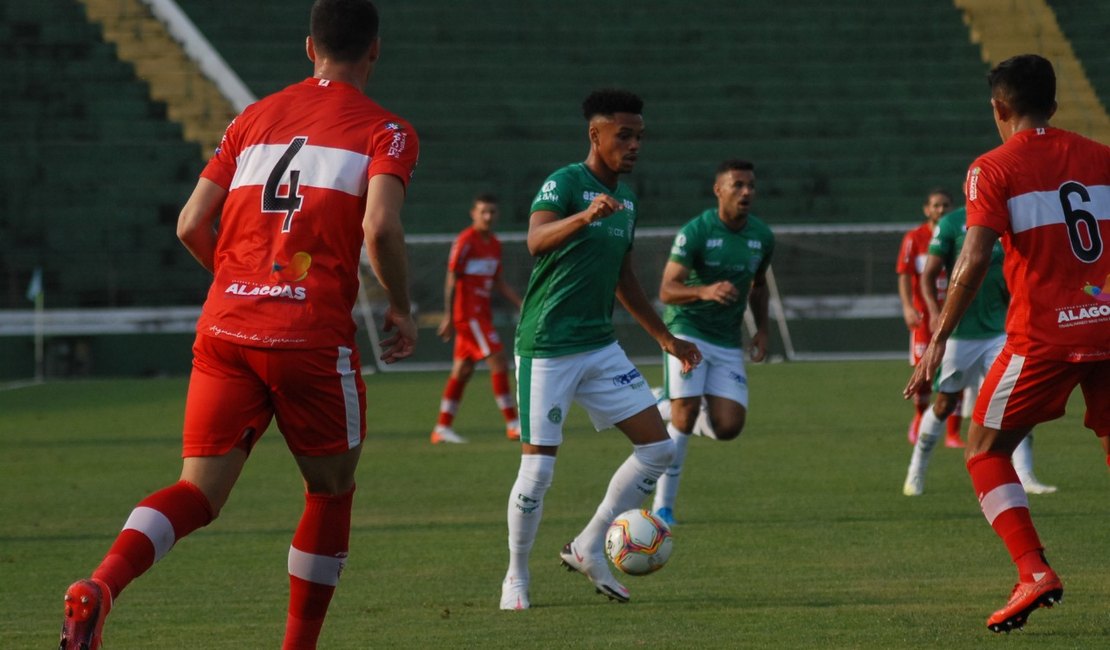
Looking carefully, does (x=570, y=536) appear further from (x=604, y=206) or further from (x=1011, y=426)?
(x=1011, y=426)

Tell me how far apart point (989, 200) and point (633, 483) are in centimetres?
225

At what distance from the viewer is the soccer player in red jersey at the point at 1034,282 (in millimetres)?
6109

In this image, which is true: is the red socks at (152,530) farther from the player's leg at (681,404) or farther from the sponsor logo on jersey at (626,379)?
the player's leg at (681,404)

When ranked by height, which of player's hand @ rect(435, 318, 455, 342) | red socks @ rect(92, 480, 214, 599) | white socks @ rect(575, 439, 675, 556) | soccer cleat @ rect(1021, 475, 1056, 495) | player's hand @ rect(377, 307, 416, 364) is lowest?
player's hand @ rect(435, 318, 455, 342)

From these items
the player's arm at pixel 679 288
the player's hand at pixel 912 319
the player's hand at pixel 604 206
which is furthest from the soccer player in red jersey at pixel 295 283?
the player's hand at pixel 912 319

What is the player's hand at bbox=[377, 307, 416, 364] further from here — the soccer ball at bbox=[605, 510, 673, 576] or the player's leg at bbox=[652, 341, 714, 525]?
the player's leg at bbox=[652, 341, 714, 525]

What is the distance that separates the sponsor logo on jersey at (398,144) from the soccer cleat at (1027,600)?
9.34 ft

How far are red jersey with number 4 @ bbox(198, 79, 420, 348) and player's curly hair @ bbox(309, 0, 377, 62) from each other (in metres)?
0.19

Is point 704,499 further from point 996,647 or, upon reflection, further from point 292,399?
point 292,399

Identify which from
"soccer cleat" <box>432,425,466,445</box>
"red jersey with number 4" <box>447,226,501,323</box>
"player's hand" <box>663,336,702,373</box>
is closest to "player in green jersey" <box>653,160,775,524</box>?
"player's hand" <box>663,336,702,373</box>

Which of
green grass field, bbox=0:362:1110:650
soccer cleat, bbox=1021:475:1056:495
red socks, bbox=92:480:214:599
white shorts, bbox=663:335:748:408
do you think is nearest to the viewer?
red socks, bbox=92:480:214:599

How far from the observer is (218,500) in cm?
506

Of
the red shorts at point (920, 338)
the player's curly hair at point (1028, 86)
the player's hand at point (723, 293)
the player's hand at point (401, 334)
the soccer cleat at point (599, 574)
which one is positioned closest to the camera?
the player's hand at point (401, 334)

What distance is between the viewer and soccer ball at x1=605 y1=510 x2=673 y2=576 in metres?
7.12
